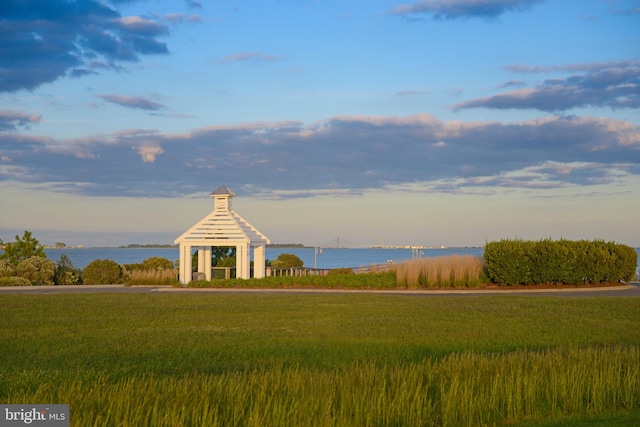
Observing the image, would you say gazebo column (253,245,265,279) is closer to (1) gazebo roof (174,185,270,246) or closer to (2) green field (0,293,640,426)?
(1) gazebo roof (174,185,270,246)

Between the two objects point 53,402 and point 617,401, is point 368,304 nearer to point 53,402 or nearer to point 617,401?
point 617,401

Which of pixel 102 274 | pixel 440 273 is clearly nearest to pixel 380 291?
pixel 440 273

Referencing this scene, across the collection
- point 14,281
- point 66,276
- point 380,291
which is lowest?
point 380,291

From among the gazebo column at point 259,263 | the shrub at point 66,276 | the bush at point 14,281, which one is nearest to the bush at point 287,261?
the gazebo column at point 259,263

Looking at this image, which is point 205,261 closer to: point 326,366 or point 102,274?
point 102,274

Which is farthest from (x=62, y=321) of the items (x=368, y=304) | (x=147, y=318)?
(x=368, y=304)

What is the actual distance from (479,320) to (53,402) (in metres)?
10.6

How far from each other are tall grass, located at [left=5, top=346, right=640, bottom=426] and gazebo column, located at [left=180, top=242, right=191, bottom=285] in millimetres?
20830

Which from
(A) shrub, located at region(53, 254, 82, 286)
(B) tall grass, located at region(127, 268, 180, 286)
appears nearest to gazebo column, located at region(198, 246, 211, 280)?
(B) tall grass, located at region(127, 268, 180, 286)

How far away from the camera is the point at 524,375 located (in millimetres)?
9109

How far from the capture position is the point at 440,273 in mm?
27562

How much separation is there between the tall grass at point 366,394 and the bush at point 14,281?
22.2 meters

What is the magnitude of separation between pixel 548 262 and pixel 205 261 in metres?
15.3

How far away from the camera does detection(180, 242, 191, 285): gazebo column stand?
1177 inches
